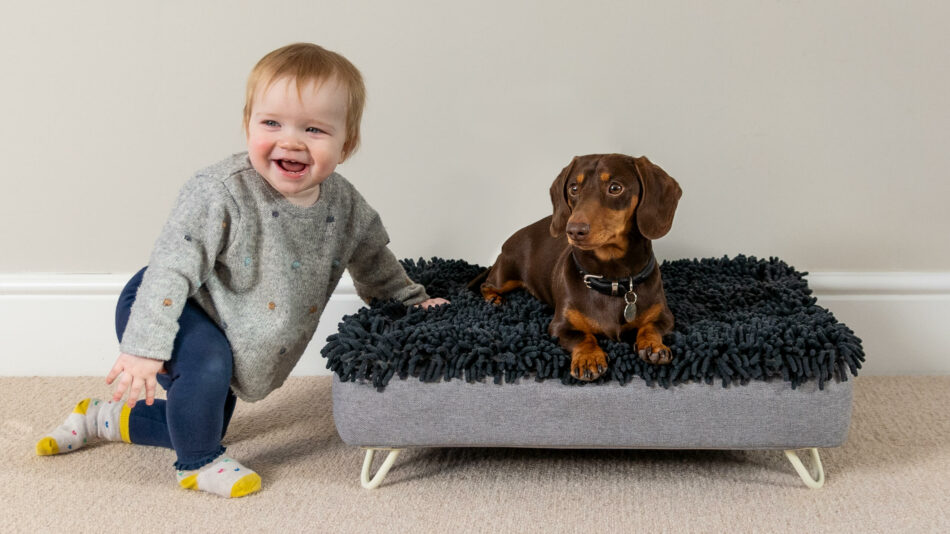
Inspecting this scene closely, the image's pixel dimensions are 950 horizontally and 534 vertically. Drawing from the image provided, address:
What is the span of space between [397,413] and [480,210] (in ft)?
2.80

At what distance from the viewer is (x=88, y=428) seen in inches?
75.2

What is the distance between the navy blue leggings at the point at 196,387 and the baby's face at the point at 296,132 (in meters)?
0.32

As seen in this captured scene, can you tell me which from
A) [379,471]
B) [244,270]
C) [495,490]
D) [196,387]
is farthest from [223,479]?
[495,490]

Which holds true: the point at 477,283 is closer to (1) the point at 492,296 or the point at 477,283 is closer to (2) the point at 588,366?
(1) the point at 492,296

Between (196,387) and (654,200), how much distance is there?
0.94 m

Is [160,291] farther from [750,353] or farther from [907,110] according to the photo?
[907,110]

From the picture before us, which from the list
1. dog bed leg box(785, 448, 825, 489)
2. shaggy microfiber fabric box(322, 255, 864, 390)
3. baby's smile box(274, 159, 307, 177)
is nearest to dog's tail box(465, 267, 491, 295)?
shaggy microfiber fabric box(322, 255, 864, 390)

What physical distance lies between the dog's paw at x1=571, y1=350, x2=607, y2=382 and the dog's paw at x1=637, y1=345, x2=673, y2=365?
7cm

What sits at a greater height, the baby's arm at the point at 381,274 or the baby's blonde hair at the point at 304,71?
the baby's blonde hair at the point at 304,71

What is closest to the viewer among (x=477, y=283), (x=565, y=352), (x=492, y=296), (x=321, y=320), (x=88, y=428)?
(x=565, y=352)

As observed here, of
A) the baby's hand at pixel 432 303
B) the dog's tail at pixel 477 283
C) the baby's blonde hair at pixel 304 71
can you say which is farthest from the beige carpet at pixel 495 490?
the baby's blonde hair at pixel 304 71

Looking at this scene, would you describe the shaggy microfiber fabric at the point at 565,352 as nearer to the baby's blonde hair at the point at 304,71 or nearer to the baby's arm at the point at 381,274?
the baby's arm at the point at 381,274

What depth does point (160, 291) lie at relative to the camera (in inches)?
64.9

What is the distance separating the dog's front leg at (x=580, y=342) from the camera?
1.60m
